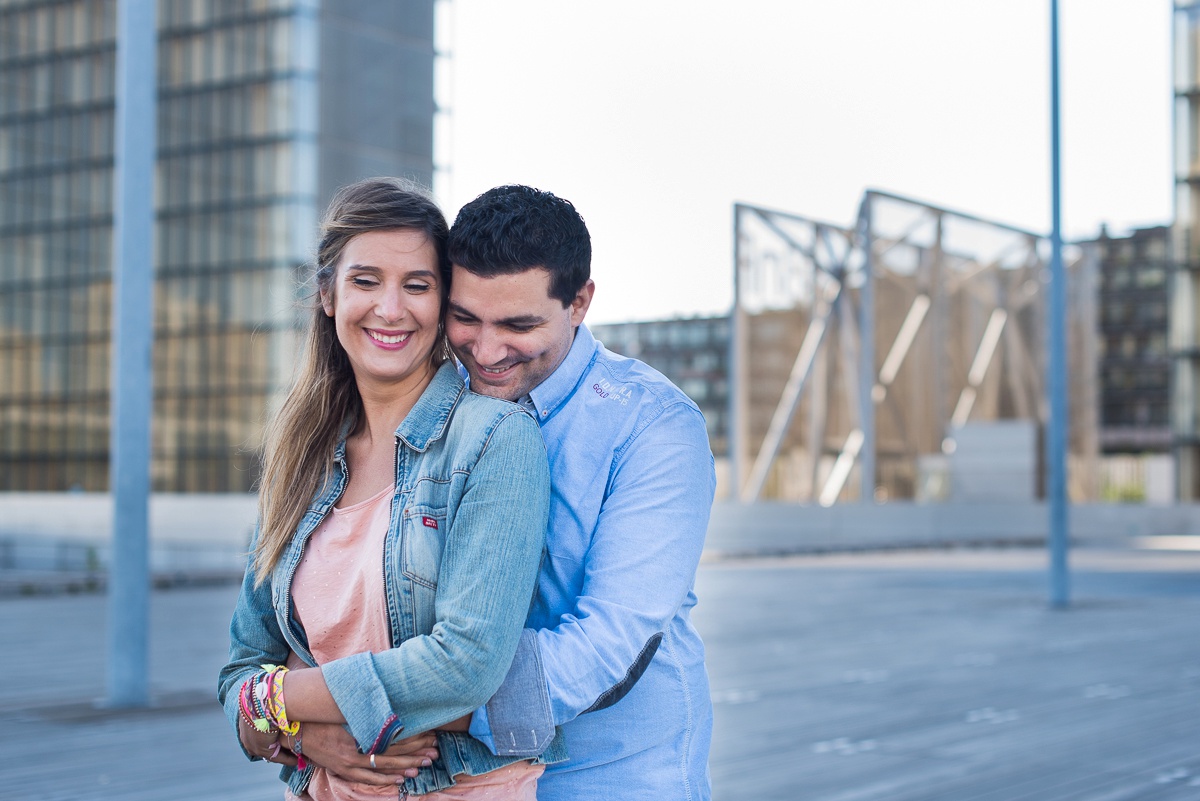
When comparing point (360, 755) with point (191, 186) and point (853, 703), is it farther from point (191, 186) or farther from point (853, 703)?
point (191, 186)

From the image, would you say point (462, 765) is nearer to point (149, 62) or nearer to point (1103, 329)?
point (149, 62)

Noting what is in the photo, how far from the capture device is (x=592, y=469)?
2027mm

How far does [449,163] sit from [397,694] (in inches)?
1999

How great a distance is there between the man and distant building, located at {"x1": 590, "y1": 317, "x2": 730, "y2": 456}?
39.2 m

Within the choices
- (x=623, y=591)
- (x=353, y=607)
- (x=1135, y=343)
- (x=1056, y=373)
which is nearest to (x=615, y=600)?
(x=623, y=591)

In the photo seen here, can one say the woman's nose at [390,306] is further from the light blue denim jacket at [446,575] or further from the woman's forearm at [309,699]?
the woman's forearm at [309,699]

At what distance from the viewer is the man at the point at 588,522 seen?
1.90 metres

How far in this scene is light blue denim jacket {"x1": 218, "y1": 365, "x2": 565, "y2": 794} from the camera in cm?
182

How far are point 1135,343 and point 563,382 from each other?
296 feet

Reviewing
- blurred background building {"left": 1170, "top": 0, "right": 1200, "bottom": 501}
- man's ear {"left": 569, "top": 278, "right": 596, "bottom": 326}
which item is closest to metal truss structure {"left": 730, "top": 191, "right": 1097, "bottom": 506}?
blurred background building {"left": 1170, "top": 0, "right": 1200, "bottom": 501}

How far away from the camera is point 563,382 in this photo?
213 centimetres

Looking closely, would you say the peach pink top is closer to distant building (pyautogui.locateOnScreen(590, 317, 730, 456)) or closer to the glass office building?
distant building (pyautogui.locateOnScreen(590, 317, 730, 456))

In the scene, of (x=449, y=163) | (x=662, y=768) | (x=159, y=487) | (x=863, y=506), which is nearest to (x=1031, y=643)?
(x=662, y=768)

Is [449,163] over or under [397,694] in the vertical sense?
over
